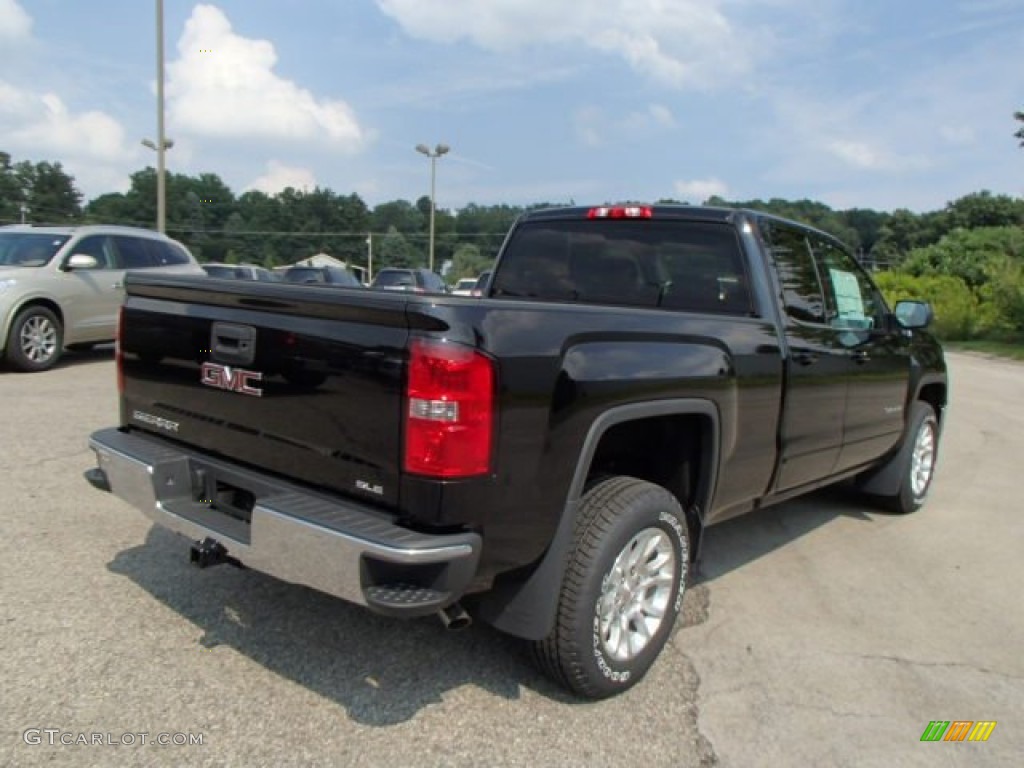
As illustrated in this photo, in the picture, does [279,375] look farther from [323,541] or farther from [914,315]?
[914,315]

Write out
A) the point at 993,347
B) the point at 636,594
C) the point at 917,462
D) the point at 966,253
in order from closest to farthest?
the point at 636,594 → the point at 917,462 → the point at 993,347 → the point at 966,253

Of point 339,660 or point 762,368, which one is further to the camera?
point 762,368

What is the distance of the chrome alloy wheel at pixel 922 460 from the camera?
5.69 meters

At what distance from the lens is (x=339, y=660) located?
10.1ft

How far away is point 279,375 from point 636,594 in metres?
1.56

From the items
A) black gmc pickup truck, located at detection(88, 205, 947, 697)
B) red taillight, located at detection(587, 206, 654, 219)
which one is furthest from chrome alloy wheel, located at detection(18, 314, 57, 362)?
red taillight, located at detection(587, 206, 654, 219)

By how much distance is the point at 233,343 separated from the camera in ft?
9.53

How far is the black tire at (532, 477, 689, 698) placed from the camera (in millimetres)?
2748

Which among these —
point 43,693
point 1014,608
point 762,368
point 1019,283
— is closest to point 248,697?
point 43,693

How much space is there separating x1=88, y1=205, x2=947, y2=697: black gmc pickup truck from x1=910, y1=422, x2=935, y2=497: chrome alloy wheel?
1802mm

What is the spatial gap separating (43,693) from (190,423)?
1061 mm

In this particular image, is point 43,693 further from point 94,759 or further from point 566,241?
point 566,241

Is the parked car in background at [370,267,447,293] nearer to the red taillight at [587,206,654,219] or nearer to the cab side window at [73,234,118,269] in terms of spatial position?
the cab side window at [73,234,118,269]

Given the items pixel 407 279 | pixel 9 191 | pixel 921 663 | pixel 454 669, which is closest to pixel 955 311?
pixel 407 279
